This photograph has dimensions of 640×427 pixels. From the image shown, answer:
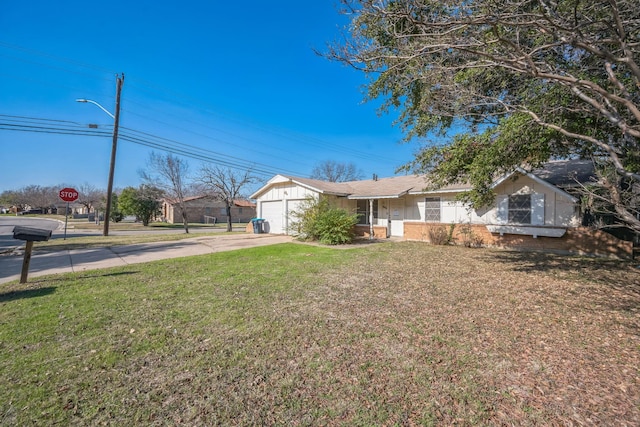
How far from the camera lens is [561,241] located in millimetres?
10547

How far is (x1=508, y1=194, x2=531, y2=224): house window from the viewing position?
1144 cm

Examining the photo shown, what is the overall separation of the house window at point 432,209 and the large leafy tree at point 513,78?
613cm

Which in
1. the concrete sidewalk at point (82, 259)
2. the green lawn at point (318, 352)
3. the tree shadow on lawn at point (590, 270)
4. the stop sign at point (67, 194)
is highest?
the stop sign at point (67, 194)

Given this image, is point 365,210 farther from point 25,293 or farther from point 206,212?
point 206,212

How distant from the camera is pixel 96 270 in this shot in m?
7.30

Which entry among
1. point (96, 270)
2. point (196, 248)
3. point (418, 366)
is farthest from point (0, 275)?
point (418, 366)

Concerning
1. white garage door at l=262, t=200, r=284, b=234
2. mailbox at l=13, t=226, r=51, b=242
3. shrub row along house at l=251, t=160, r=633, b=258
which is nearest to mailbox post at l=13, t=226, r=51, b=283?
mailbox at l=13, t=226, r=51, b=242

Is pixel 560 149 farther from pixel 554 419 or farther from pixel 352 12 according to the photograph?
pixel 554 419

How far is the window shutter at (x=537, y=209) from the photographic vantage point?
36.2 ft

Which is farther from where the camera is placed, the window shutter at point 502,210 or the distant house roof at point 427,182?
the window shutter at point 502,210

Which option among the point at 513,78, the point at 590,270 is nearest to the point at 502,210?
the point at 590,270

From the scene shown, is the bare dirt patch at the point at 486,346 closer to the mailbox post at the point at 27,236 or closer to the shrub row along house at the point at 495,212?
the shrub row along house at the point at 495,212

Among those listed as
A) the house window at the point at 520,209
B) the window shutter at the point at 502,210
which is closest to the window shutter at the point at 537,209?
the house window at the point at 520,209

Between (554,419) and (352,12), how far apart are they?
5.24 meters
